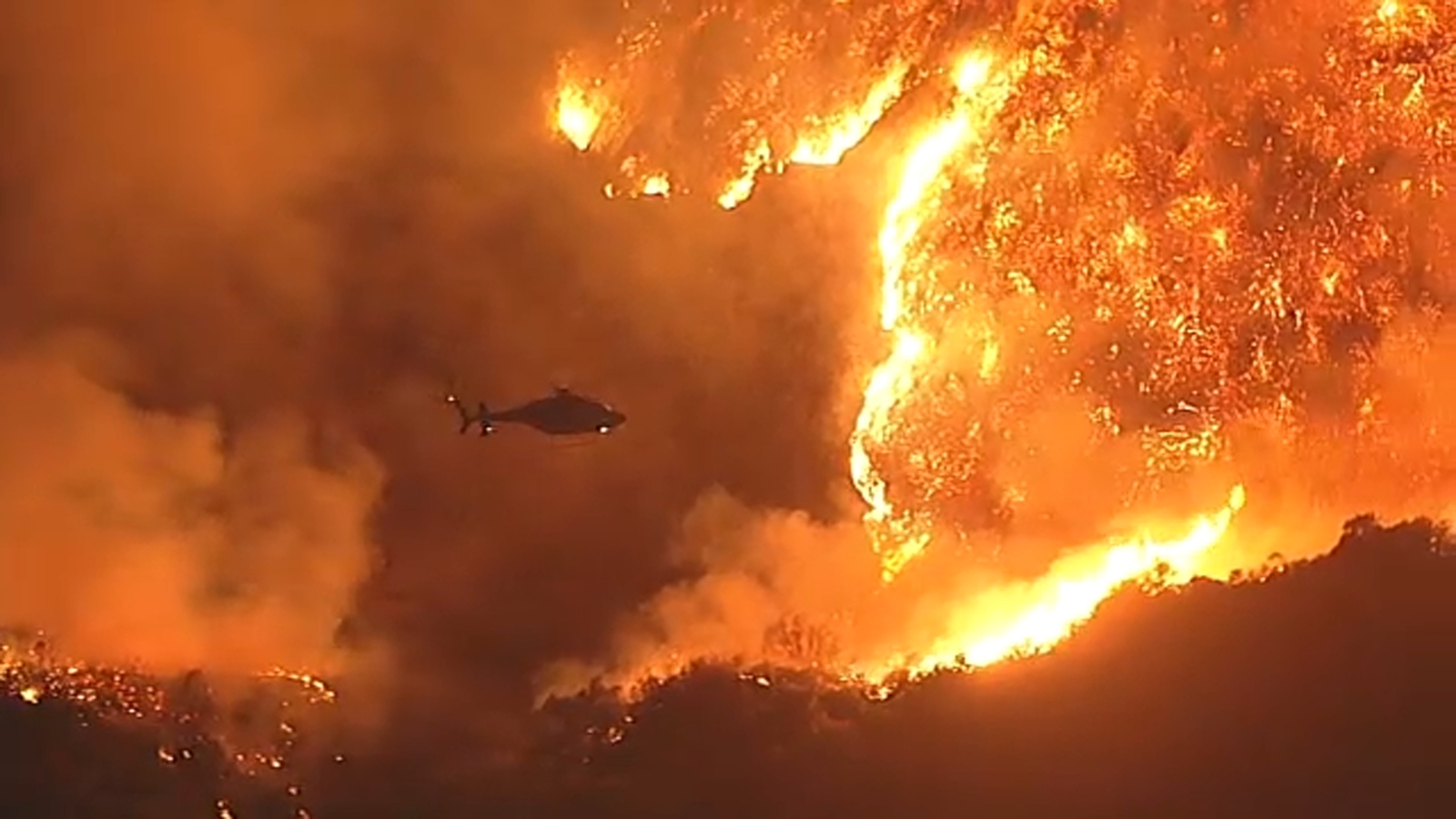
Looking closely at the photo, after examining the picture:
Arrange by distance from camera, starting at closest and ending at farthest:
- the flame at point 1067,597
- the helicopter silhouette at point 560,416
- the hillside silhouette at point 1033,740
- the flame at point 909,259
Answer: the hillside silhouette at point 1033,740, the helicopter silhouette at point 560,416, the flame at point 1067,597, the flame at point 909,259

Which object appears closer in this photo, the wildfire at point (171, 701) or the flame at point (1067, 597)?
the wildfire at point (171, 701)

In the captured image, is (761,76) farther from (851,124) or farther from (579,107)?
(579,107)

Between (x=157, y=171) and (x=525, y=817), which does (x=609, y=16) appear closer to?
(x=157, y=171)

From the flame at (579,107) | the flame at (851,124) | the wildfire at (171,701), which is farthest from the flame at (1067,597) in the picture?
the flame at (579,107)

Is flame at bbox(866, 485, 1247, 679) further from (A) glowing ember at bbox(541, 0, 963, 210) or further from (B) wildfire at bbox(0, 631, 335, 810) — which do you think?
(B) wildfire at bbox(0, 631, 335, 810)

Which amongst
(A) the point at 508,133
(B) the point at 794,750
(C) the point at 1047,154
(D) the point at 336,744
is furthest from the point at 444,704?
(C) the point at 1047,154

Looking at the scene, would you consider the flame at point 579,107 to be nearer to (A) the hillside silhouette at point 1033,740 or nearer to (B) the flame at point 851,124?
(B) the flame at point 851,124

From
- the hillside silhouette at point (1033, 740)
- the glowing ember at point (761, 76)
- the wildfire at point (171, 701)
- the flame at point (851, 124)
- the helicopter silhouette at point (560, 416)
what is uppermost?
the glowing ember at point (761, 76)
